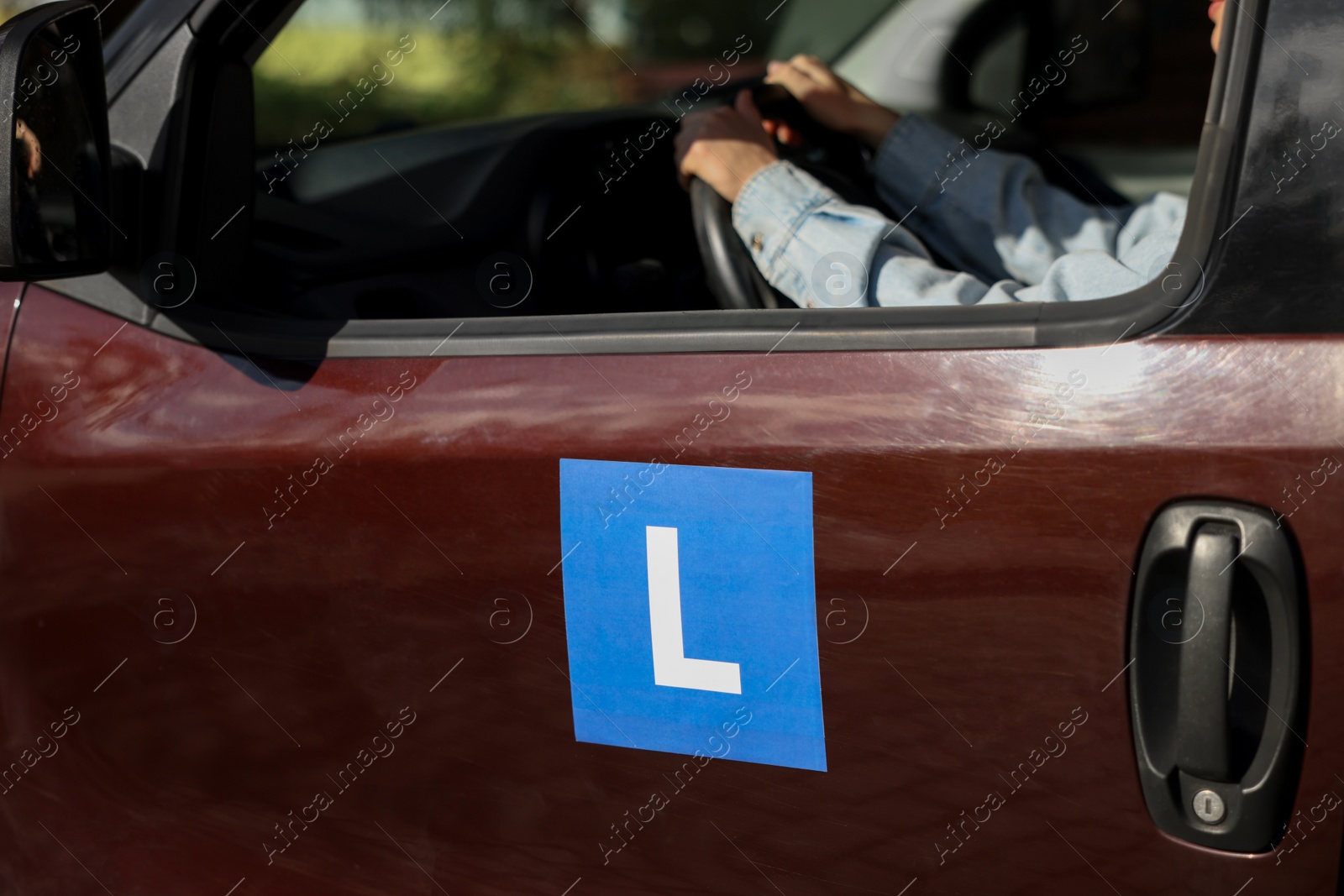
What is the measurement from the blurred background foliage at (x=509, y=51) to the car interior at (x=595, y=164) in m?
8.16

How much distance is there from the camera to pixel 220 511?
4.49ft

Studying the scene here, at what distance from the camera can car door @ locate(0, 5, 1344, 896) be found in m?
1.03

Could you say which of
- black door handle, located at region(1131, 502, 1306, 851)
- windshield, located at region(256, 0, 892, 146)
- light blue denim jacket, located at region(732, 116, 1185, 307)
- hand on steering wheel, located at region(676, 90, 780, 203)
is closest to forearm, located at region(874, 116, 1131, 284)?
light blue denim jacket, located at region(732, 116, 1185, 307)

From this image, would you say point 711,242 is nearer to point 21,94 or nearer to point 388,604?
point 388,604

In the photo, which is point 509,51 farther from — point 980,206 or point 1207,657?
point 1207,657

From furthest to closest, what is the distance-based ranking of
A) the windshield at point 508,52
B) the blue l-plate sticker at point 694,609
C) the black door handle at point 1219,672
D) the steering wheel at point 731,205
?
the windshield at point 508,52, the steering wheel at point 731,205, the blue l-plate sticker at point 694,609, the black door handle at point 1219,672

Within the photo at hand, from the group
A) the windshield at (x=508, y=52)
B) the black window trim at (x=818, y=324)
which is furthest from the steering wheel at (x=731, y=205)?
the windshield at (x=508, y=52)

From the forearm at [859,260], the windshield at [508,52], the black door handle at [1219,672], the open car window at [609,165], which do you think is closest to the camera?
the black door handle at [1219,672]

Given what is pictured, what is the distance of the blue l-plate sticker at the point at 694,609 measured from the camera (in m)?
1.14

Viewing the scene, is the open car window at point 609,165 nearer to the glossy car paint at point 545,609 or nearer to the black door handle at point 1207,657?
the glossy car paint at point 545,609

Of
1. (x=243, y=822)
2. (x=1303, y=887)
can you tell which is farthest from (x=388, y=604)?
(x=1303, y=887)

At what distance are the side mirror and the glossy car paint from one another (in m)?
0.15

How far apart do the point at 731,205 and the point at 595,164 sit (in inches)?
16.2

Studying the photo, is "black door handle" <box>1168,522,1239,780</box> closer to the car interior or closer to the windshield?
the car interior
